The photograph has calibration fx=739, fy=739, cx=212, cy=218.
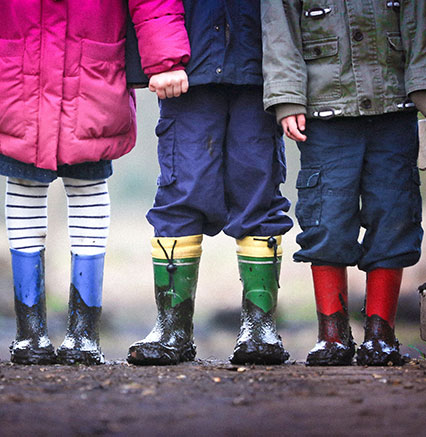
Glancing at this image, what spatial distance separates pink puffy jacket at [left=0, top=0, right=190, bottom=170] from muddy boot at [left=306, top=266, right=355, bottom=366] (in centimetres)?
69

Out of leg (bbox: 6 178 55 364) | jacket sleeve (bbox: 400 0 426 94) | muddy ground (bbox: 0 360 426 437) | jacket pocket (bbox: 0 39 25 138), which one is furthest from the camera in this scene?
leg (bbox: 6 178 55 364)

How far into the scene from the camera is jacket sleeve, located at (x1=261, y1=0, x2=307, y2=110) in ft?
6.28

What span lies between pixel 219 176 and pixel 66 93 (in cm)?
47

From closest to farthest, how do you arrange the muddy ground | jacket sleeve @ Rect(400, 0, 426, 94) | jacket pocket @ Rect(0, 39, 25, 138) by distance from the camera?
the muddy ground → jacket sleeve @ Rect(400, 0, 426, 94) → jacket pocket @ Rect(0, 39, 25, 138)

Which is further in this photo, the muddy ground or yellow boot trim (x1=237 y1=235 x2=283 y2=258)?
yellow boot trim (x1=237 y1=235 x2=283 y2=258)

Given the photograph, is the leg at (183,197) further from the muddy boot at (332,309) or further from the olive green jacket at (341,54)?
the muddy boot at (332,309)

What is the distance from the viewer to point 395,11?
196 centimetres

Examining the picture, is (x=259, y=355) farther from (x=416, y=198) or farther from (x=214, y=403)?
(x=214, y=403)

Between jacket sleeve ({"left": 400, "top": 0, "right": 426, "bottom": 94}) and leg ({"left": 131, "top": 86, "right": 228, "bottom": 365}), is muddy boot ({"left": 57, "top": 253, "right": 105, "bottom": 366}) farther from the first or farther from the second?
jacket sleeve ({"left": 400, "top": 0, "right": 426, "bottom": 94})

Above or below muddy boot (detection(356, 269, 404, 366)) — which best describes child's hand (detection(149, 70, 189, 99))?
above

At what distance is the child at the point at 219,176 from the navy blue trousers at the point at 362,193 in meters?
0.12

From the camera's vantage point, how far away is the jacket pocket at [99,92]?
6.57 ft

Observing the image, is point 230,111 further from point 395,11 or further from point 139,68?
point 395,11

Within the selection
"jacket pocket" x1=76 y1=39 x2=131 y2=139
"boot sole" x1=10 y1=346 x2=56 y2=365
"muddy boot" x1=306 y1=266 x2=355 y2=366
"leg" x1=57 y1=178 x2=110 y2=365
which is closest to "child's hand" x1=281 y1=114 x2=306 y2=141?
"muddy boot" x1=306 y1=266 x2=355 y2=366
